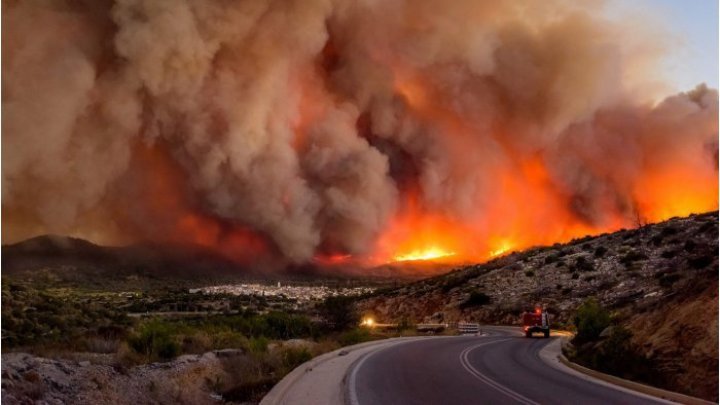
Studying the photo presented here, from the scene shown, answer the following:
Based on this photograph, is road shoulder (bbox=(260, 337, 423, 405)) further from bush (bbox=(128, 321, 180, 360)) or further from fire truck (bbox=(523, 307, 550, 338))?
fire truck (bbox=(523, 307, 550, 338))

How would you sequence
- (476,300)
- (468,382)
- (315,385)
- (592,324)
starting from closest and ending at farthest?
(315,385) < (468,382) < (592,324) < (476,300)

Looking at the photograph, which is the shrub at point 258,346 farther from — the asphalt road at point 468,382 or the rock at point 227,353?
the asphalt road at point 468,382

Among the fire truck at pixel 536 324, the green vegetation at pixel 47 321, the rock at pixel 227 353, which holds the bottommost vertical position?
the fire truck at pixel 536 324

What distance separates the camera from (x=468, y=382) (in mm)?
11312

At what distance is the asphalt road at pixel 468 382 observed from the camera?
926cm

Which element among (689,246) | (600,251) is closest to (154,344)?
(689,246)

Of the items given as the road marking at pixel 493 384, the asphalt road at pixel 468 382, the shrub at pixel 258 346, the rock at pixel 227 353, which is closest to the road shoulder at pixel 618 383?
the asphalt road at pixel 468 382

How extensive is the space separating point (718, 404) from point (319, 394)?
20.7 feet

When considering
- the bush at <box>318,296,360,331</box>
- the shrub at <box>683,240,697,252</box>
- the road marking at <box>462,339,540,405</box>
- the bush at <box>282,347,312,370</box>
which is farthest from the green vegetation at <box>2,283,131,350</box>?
the shrub at <box>683,240,697,252</box>

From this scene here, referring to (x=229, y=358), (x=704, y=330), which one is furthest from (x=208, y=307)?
(x=704, y=330)

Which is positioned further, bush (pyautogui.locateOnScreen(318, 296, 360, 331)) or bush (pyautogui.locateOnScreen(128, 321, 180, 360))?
bush (pyautogui.locateOnScreen(318, 296, 360, 331))

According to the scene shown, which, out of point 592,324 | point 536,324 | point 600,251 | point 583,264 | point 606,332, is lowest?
point 536,324

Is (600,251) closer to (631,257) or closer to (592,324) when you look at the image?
(631,257)

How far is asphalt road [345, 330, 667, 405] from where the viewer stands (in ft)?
30.4
